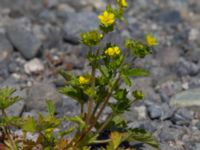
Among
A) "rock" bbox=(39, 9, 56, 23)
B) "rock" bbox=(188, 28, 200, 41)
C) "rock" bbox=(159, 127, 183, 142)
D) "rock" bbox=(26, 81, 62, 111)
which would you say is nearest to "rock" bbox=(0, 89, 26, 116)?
"rock" bbox=(26, 81, 62, 111)

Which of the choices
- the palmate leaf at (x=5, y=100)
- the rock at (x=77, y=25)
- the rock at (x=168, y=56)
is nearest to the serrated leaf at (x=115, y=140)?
the palmate leaf at (x=5, y=100)

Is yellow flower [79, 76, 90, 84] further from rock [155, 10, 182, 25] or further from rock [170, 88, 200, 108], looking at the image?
rock [155, 10, 182, 25]

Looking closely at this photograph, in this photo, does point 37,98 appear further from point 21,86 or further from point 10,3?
point 10,3

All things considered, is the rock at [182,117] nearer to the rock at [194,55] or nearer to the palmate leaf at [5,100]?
the rock at [194,55]

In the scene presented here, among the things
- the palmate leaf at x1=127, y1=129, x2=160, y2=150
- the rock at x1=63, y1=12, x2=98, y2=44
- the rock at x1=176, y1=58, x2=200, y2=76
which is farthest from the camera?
the rock at x1=63, y1=12, x2=98, y2=44

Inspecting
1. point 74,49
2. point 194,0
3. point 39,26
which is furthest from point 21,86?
point 194,0

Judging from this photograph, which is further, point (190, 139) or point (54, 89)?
point (54, 89)
